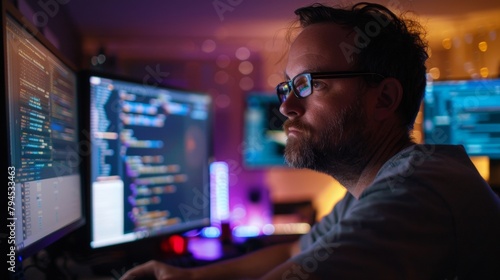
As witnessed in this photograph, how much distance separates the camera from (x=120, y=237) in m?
1.23

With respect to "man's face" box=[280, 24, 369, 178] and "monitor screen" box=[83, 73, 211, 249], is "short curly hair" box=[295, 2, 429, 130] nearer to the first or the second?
"man's face" box=[280, 24, 369, 178]

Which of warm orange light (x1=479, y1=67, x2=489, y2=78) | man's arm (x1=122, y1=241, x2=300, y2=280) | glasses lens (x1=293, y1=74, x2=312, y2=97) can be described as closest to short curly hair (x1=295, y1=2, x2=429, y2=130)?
glasses lens (x1=293, y1=74, x2=312, y2=97)

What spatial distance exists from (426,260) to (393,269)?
7 centimetres

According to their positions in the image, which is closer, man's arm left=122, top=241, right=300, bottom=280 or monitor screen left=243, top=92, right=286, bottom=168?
man's arm left=122, top=241, right=300, bottom=280

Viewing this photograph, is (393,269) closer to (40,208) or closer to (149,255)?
(40,208)

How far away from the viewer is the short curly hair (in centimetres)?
95

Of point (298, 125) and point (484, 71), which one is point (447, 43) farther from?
point (298, 125)

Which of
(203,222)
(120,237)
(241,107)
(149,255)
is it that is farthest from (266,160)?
(120,237)

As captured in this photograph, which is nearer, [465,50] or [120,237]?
[120,237]

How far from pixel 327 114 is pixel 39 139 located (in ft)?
2.16

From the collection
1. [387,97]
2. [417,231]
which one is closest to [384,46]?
[387,97]

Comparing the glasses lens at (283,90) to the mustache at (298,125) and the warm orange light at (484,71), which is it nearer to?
the mustache at (298,125)

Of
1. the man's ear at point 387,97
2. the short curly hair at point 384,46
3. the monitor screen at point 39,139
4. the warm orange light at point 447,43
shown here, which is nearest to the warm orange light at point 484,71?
the warm orange light at point 447,43

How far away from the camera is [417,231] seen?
593 millimetres
